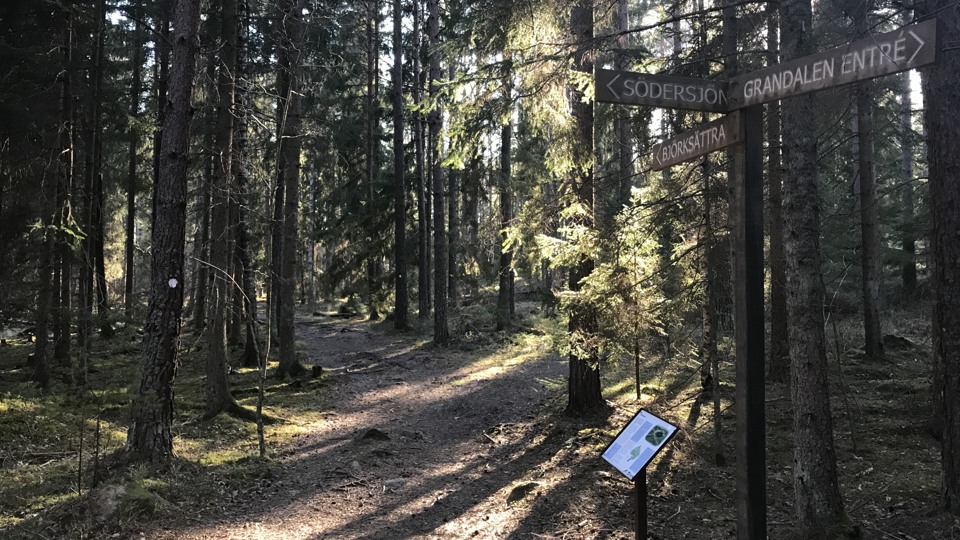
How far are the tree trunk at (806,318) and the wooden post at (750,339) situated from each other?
5.00 feet

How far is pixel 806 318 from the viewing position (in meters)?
4.68

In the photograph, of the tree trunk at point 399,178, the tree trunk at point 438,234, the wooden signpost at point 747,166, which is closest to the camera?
the wooden signpost at point 747,166

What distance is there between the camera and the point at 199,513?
617cm

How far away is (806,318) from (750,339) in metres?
1.62

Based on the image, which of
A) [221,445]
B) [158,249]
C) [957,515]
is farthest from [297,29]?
[957,515]

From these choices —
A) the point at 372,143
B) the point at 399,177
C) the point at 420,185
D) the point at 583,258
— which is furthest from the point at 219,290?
the point at 372,143

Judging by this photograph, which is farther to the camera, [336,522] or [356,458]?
[356,458]

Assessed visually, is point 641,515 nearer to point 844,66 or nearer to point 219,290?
point 844,66

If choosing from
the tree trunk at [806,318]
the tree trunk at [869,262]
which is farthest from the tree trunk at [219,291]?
the tree trunk at [869,262]

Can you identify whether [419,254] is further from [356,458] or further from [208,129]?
[356,458]

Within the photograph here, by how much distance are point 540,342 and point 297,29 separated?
11.3 meters

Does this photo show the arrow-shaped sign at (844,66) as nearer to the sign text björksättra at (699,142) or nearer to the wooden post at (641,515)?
the sign text björksättra at (699,142)

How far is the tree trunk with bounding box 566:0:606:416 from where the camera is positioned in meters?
8.29

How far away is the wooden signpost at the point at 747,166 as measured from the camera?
3.36m
